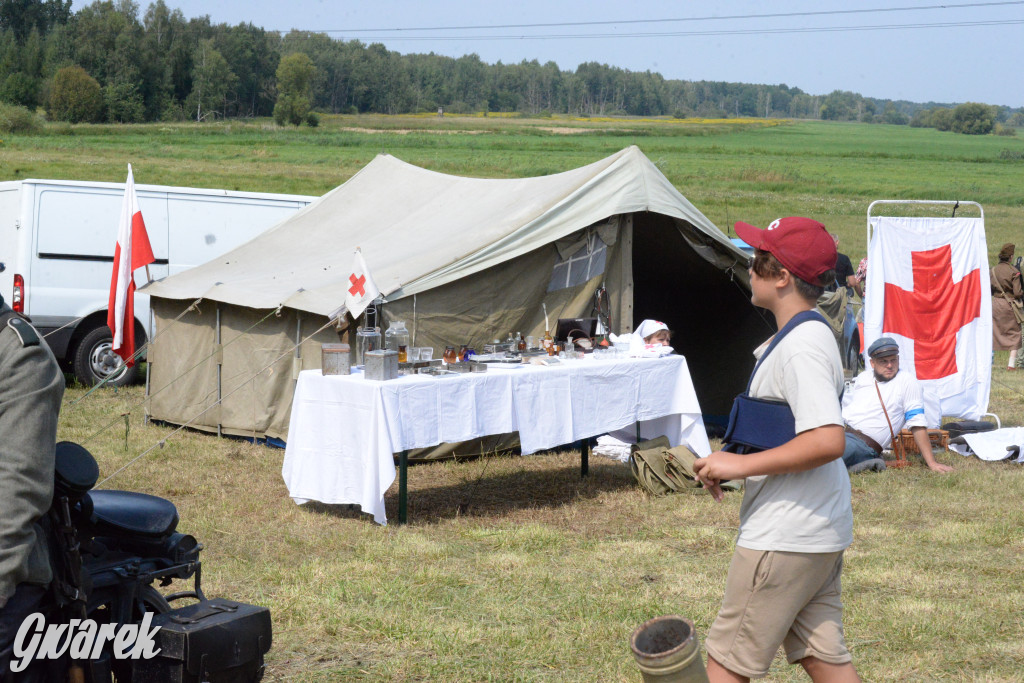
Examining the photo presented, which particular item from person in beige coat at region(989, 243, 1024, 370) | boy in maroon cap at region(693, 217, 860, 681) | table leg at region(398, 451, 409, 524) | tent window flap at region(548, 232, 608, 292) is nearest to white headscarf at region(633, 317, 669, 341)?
tent window flap at region(548, 232, 608, 292)

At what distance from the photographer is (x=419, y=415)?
18.7 feet

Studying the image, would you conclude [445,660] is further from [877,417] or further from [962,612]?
[877,417]

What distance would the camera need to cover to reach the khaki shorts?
8.41ft

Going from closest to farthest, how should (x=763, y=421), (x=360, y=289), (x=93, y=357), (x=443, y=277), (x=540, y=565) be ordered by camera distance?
(x=763, y=421), (x=540, y=565), (x=360, y=289), (x=443, y=277), (x=93, y=357)

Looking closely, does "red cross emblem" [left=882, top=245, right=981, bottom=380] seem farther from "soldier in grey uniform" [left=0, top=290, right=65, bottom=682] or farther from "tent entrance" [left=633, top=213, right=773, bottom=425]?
"soldier in grey uniform" [left=0, top=290, right=65, bottom=682]

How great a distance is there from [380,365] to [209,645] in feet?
10.5

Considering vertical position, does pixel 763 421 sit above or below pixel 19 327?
below

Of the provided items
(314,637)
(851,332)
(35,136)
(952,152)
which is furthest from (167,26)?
(314,637)

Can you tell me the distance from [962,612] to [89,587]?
3.70 m

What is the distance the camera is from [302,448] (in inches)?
231

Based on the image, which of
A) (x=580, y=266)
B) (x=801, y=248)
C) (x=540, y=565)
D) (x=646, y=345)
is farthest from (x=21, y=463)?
(x=580, y=266)

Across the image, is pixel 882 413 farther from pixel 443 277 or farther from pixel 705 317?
pixel 443 277

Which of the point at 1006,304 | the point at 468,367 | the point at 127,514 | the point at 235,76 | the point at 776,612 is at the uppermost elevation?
the point at 235,76

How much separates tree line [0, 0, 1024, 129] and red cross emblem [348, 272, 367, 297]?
53.2 m
